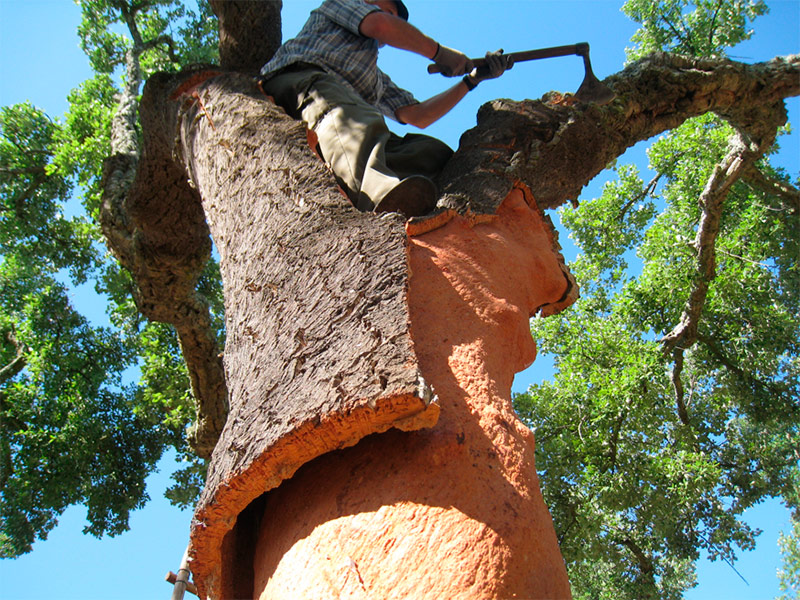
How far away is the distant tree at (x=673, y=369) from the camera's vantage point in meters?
6.46

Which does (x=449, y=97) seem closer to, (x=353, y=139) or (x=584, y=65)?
Answer: (x=584, y=65)

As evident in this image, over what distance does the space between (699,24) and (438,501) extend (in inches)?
453

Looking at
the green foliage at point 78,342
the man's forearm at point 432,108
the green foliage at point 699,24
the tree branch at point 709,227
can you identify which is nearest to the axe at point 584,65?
the man's forearm at point 432,108

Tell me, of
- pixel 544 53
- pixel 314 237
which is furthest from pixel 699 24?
pixel 314 237

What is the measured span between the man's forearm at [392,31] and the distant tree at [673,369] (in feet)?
13.2

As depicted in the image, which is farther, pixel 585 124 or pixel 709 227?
pixel 709 227

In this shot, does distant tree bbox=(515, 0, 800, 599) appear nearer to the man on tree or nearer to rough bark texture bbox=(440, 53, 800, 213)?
rough bark texture bbox=(440, 53, 800, 213)

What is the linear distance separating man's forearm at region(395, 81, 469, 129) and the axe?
162mm

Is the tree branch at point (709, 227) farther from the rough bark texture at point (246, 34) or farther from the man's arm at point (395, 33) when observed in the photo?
the rough bark texture at point (246, 34)

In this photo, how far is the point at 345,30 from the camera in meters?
3.30

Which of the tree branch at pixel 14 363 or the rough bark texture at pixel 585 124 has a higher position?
the tree branch at pixel 14 363

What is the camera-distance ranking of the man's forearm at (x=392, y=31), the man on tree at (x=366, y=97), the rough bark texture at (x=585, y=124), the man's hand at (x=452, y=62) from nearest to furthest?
the man on tree at (x=366, y=97) → the rough bark texture at (x=585, y=124) → the man's forearm at (x=392, y=31) → the man's hand at (x=452, y=62)

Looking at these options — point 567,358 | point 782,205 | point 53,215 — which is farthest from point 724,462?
point 53,215

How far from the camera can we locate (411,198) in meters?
2.31
